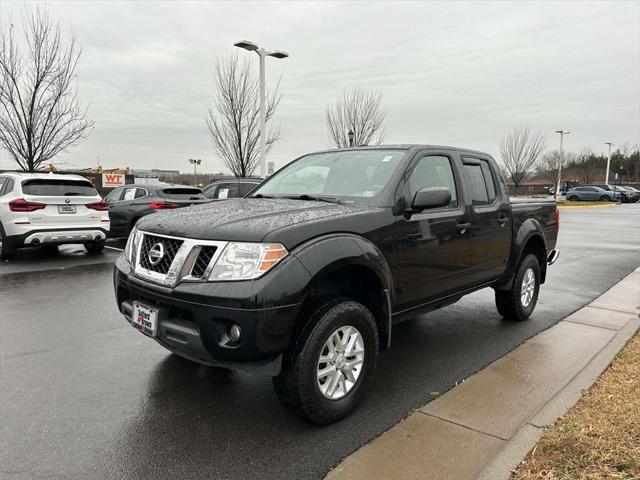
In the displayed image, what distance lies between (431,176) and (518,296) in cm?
208

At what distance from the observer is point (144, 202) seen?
11.2m

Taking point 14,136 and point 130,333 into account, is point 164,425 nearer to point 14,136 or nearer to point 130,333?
point 130,333

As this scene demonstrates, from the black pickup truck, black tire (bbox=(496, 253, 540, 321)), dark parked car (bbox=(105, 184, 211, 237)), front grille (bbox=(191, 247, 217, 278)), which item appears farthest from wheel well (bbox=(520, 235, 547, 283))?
dark parked car (bbox=(105, 184, 211, 237))

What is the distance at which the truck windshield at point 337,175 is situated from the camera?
3.79 meters

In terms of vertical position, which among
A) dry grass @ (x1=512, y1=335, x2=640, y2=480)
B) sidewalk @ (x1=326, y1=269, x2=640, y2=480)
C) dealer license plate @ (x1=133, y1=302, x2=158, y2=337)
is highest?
dealer license plate @ (x1=133, y1=302, x2=158, y2=337)

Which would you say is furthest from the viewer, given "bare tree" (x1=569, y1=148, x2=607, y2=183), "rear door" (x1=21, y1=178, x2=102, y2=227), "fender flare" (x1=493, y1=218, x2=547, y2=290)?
"bare tree" (x1=569, y1=148, x2=607, y2=183)

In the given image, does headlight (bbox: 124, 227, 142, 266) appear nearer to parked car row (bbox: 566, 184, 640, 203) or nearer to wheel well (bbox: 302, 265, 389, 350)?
wheel well (bbox: 302, 265, 389, 350)

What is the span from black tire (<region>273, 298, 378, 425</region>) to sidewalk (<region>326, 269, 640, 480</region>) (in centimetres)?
34

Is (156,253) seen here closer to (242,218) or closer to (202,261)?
(202,261)

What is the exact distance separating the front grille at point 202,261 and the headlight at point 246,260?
8cm

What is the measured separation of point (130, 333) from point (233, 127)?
58.3ft

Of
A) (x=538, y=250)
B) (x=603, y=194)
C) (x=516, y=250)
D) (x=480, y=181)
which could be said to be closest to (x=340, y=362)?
(x=480, y=181)

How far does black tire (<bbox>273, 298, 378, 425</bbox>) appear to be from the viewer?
282 cm

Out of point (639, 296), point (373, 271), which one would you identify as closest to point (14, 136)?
point (373, 271)
